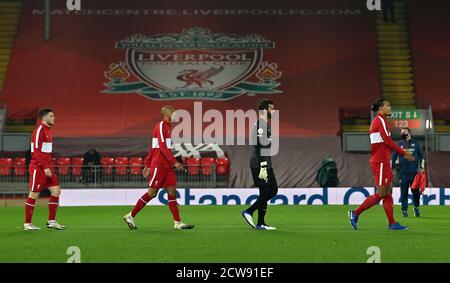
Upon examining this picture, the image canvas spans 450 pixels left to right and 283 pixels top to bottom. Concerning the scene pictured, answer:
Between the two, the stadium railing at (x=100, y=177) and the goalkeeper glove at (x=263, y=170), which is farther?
the stadium railing at (x=100, y=177)

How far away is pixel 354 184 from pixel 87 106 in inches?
483

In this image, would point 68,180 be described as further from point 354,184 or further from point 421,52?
point 421,52

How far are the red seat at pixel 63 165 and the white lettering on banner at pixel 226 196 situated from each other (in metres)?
1.06

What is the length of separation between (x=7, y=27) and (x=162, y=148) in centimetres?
2533

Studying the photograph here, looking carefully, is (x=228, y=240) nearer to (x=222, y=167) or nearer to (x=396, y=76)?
(x=222, y=167)

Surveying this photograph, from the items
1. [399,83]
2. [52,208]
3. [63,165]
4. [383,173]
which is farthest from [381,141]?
[399,83]

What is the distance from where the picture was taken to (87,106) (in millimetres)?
32969

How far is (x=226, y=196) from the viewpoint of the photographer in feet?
79.0

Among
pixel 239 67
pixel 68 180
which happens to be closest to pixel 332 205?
pixel 68 180

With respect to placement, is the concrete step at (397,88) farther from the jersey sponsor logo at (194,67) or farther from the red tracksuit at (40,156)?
the red tracksuit at (40,156)

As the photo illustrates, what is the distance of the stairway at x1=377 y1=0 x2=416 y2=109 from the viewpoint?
3394cm

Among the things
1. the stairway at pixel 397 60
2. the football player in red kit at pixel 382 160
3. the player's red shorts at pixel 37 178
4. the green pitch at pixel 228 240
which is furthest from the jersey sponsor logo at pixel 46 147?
the stairway at pixel 397 60

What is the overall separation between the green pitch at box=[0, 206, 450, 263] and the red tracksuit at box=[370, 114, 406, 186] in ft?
2.97

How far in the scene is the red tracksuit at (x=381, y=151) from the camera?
13.4m
